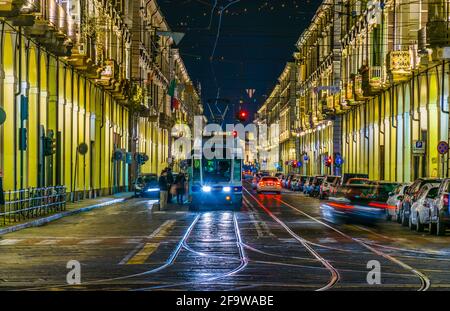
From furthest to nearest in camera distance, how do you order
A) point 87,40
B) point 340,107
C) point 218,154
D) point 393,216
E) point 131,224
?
point 340,107
point 87,40
point 218,154
point 393,216
point 131,224

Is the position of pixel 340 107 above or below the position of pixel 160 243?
above

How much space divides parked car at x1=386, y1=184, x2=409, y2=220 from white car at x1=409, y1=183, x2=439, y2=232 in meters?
3.52

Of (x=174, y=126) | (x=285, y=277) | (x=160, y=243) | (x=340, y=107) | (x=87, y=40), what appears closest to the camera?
(x=285, y=277)

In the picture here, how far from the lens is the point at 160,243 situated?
24391 millimetres

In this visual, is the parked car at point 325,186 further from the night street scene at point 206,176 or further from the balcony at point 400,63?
the balcony at point 400,63

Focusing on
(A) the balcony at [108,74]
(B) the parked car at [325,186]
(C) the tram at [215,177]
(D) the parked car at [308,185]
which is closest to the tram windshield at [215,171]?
(C) the tram at [215,177]

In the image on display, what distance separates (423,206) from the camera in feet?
96.6

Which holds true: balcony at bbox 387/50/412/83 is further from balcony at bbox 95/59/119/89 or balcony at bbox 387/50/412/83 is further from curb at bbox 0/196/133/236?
balcony at bbox 95/59/119/89

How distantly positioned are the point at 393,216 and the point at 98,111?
28.1 metres

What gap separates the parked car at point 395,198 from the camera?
3519 cm

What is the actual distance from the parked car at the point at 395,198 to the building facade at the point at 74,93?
13.7 metres
